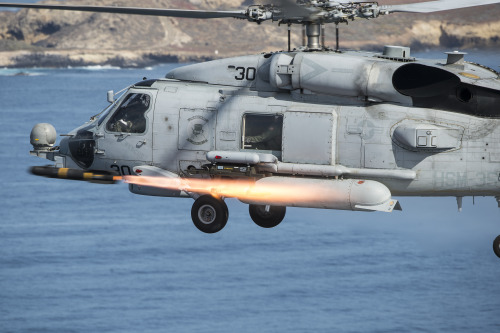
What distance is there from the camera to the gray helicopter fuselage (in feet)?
71.2

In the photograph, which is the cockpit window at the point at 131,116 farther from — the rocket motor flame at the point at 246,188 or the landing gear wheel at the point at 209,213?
the landing gear wheel at the point at 209,213

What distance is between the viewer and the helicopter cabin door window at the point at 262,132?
22891 millimetres

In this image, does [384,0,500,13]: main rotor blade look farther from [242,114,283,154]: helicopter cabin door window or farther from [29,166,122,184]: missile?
[29,166,122,184]: missile

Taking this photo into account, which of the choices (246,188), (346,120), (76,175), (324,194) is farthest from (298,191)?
(76,175)

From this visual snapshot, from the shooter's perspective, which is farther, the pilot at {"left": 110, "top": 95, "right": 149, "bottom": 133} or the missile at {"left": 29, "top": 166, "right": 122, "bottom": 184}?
the pilot at {"left": 110, "top": 95, "right": 149, "bottom": 133}

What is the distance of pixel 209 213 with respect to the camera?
2366cm

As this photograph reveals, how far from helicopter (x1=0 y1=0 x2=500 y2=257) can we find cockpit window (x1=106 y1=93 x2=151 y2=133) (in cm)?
4

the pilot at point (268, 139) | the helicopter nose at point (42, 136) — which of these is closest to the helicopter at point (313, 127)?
the pilot at point (268, 139)

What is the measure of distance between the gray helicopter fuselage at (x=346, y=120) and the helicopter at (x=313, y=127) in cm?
3

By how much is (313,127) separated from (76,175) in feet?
21.0

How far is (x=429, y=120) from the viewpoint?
2177 centimetres

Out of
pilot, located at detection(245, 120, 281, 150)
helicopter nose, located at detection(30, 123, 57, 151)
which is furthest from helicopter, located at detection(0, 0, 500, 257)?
helicopter nose, located at detection(30, 123, 57, 151)

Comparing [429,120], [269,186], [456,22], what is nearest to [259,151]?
[269,186]

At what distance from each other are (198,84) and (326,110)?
3750 mm
